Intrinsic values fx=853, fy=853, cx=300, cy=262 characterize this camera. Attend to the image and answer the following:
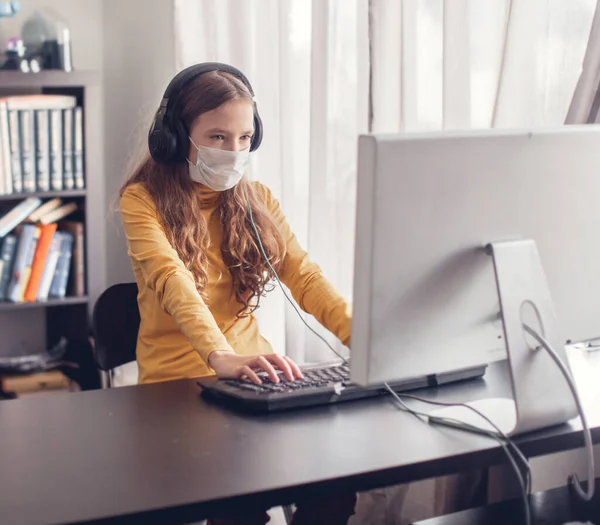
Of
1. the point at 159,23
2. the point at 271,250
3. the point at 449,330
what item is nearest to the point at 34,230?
the point at 159,23

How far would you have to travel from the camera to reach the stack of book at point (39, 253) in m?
2.51

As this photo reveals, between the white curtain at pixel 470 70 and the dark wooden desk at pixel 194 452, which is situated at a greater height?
the white curtain at pixel 470 70

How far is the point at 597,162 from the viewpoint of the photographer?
45.6 inches

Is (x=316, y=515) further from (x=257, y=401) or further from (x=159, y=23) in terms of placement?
(x=159, y=23)

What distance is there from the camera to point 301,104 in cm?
243

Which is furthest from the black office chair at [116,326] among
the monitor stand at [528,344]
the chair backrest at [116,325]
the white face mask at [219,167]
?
the monitor stand at [528,344]

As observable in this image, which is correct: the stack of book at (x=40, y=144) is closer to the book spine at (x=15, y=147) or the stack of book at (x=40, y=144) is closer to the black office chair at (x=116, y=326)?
the book spine at (x=15, y=147)

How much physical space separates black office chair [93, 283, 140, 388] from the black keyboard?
0.45 m

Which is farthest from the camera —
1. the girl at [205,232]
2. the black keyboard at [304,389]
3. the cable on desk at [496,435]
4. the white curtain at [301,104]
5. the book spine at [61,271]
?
the book spine at [61,271]

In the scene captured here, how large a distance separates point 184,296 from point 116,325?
34 cm

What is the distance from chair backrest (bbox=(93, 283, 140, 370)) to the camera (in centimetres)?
175

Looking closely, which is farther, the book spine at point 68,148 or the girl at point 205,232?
the book spine at point 68,148

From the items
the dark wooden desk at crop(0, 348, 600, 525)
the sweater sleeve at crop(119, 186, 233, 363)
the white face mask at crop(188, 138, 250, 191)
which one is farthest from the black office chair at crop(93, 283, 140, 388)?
the dark wooden desk at crop(0, 348, 600, 525)

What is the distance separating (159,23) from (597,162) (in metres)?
1.82
